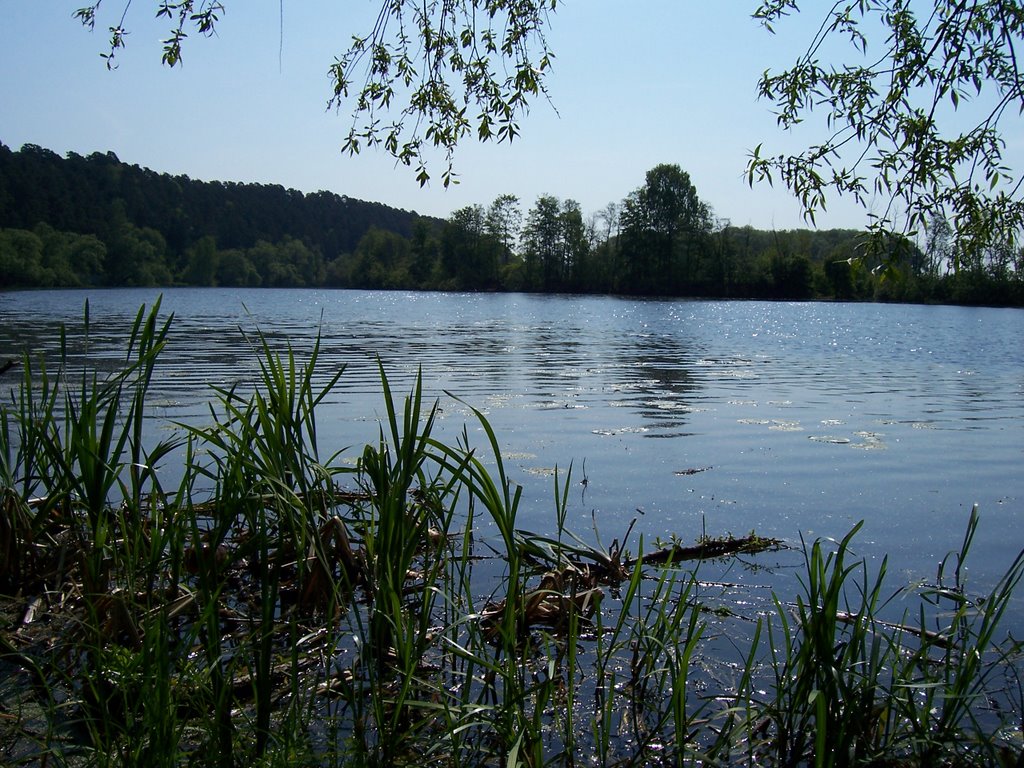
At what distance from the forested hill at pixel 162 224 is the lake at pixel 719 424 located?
81688mm

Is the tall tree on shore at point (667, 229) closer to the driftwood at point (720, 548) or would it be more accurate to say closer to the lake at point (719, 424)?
the lake at point (719, 424)

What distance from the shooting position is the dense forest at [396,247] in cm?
9394

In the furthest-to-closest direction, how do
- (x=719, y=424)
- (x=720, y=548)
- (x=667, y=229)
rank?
(x=667, y=229) → (x=719, y=424) → (x=720, y=548)

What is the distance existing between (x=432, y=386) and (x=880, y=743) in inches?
481

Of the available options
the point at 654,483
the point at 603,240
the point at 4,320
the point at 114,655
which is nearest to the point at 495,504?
the point at 114,655

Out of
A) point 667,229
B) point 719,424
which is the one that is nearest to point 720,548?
point 719,424

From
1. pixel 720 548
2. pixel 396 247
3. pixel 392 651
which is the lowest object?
pixel 720 548

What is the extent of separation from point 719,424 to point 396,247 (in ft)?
464

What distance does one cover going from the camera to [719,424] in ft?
36.8

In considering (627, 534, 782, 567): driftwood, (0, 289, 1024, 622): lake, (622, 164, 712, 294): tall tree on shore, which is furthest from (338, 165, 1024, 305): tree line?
(627, 534, 782, 567): driftwood

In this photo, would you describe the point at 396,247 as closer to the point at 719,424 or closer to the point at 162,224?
the point at 162,224

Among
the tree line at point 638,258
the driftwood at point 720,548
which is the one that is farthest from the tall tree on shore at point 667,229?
the driftwood at point 720,548

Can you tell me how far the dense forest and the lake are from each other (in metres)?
50.2

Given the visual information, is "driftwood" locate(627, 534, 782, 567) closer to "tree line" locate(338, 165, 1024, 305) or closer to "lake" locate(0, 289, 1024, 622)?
"lake" locate(0, 289, 1024, 622)
